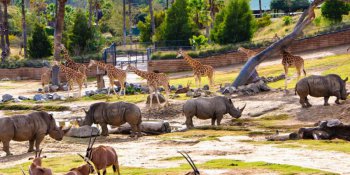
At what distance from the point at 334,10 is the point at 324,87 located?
30.9m

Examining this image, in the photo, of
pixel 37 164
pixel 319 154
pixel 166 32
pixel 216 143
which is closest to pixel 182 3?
pixel 166 32

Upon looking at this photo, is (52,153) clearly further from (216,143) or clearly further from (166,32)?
(166,32)

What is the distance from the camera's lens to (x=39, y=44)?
6644cm

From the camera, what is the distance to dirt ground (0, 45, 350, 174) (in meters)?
22.8

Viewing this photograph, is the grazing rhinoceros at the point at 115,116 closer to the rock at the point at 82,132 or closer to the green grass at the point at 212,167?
the rock at the point at 82,132

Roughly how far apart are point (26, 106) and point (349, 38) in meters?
25.5

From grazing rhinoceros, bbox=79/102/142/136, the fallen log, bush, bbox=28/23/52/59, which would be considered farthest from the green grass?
bush, bbox=28/23/52/59

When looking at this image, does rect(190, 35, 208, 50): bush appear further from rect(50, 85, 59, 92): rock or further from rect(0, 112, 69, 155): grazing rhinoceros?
rect(0, 112, 69, 155): grazing rhinoceros

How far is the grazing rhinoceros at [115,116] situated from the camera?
31172 mm

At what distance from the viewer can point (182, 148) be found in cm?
2647

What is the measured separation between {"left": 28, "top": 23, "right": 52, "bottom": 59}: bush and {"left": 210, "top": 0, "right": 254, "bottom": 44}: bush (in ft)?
42.0

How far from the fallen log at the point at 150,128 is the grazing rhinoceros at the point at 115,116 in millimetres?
836

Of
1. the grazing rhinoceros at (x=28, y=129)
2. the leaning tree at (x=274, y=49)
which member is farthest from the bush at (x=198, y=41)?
the grazing rhinoceros at (x=28, y=129)

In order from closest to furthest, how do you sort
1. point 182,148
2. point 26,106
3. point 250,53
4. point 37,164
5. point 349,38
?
point 37,164
point 182,148
point 26,106
point 250,53
point 349,38
